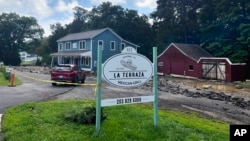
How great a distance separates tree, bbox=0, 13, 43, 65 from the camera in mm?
70250

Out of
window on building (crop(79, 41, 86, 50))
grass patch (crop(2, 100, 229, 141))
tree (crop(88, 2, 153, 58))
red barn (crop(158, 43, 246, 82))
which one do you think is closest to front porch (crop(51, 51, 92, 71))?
window on building (crop(79, 41, 86, 50))

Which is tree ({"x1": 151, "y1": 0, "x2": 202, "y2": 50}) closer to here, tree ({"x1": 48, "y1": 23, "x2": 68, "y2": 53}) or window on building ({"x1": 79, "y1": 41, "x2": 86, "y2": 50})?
window on building ({"x1": 79, "y1": 41, "x2": 86, "y2": 50})

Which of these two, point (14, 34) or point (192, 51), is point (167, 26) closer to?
point (192, 51)

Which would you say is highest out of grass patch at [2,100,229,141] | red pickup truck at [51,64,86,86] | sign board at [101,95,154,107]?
red pickup truck at [51,64,86,86]

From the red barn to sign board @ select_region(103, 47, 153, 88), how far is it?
2657 cm

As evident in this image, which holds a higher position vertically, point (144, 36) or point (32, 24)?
point (32, 24)

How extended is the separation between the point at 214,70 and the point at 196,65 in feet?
11.2

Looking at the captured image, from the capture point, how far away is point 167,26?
55031mm

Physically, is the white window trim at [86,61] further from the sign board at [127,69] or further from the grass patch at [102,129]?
the sign board at [127,69]

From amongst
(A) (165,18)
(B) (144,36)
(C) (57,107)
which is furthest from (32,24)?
(C) (57,107)

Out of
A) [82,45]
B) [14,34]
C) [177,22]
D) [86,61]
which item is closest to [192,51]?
[177,22]

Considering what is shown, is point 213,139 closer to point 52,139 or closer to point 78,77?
point 52,139

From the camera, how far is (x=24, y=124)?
7.09 m

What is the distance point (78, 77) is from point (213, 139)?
16.3m
